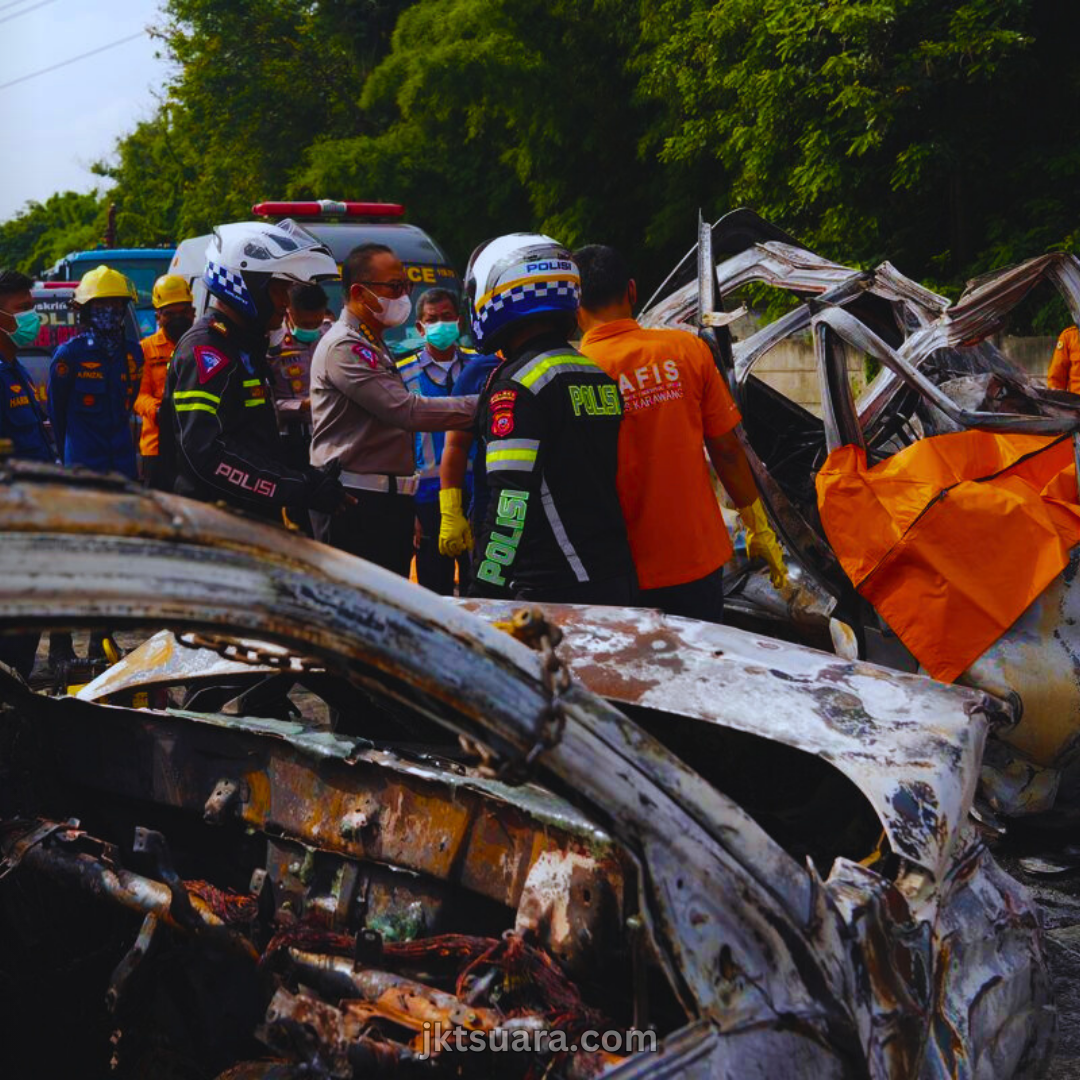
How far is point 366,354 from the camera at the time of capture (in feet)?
15.3

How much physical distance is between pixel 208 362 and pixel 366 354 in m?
0.64

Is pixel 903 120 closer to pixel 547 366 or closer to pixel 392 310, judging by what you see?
pixel 392 310

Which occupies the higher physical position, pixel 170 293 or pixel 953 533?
pixel 170 293

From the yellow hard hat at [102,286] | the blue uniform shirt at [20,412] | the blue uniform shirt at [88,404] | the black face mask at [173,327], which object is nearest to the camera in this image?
the blue uniform shirt at [20,412]

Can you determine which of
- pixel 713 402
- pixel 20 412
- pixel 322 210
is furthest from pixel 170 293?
pixel 713 402

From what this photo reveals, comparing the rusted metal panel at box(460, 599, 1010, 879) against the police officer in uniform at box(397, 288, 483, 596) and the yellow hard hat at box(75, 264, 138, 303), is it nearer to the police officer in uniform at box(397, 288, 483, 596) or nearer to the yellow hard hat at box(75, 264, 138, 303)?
the police officer in uniform at box(397, 288, 483, 596)

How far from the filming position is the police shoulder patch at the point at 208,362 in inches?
166

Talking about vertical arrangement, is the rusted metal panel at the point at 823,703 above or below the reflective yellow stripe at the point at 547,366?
below

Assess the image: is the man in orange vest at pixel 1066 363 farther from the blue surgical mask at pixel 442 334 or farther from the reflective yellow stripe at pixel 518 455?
the reflective yellow stripe at pixel 518 455

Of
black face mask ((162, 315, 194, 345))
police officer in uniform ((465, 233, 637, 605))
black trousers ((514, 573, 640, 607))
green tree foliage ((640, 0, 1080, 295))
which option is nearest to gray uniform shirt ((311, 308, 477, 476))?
police officer in uniform ((465, 233, 637, 605))

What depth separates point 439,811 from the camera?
8.03 ft

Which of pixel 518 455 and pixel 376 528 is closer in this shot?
pixel 518 455

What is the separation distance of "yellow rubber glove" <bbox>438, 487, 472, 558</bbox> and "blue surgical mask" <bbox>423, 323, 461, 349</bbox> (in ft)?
7.71

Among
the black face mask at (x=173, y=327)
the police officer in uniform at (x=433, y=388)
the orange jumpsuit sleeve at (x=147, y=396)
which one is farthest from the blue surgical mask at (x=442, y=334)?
the black face mask at (x=173, y=327)
